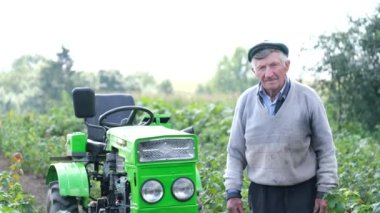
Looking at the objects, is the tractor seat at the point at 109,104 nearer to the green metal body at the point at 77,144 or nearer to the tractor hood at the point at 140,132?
the green metal body at the point at 77,144

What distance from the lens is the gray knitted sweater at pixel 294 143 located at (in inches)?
177

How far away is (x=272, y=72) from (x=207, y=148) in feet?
30.1

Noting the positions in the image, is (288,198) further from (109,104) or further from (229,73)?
(229,73)

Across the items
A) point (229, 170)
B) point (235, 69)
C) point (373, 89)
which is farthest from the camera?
point (235, 69)

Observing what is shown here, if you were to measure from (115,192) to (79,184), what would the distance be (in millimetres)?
451

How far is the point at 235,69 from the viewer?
35.9 m

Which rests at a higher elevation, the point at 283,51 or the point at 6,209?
the point at 283,51

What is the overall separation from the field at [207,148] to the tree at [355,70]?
17.9 inches

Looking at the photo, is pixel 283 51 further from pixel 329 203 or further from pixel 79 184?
pixel 79 184

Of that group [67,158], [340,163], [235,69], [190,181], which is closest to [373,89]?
[340,163]

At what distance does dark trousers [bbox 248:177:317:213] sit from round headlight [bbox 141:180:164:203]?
999mm

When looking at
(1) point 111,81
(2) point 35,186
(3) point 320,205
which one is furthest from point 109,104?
(1) point 111,81

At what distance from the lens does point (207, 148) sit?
1369 centimetres

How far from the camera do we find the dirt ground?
9887mm
